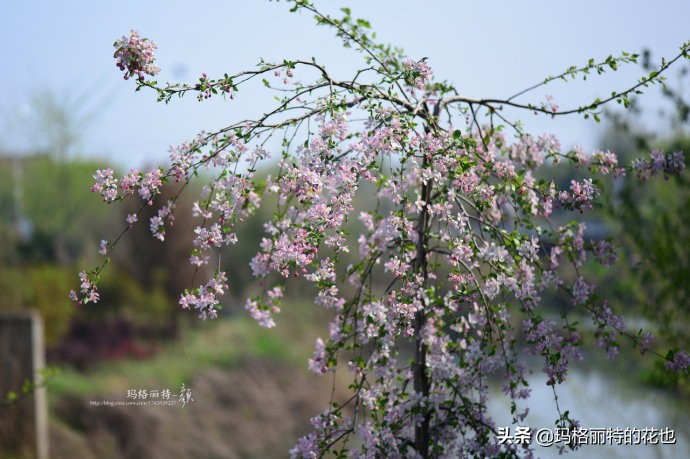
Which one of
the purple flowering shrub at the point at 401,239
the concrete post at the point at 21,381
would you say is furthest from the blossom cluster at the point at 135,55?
the concrete post at the point at 21,381

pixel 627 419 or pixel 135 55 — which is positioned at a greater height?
pixel 135 55

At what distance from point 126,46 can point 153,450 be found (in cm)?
864

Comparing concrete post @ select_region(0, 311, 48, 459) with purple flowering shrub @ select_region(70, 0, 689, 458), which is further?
concrete post @ select_region(0, 311, 48, 459)

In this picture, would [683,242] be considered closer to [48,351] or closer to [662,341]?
[662,341]

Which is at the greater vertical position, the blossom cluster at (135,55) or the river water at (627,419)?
the blossom cluster at (135,55)

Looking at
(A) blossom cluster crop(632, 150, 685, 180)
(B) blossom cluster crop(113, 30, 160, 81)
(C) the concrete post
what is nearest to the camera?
(B) blossom cluster crop(113, 30, 160, 81)

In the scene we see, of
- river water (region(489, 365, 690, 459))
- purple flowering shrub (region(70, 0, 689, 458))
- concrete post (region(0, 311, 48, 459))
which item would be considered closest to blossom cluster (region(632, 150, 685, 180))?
purple flowering shrub (region(70, 0, 689, 458))

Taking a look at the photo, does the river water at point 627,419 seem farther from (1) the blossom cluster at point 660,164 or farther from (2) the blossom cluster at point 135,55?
(2) the blossom cluster at point 135,55

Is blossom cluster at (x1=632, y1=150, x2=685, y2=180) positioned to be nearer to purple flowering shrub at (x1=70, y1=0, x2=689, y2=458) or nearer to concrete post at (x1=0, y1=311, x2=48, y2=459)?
purple flowering shrub at (x1=70, y1=0, x2=689, y2=458)

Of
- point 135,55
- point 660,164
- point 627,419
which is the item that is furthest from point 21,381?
point 627,419

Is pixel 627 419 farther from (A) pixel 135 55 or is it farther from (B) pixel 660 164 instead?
(A) pixel 135 55

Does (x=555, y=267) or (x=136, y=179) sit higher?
(x=136, y=179)

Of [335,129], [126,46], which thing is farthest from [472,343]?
[126,46]

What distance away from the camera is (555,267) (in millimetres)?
3205
